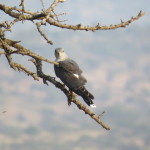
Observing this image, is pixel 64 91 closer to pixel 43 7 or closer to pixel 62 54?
pixel 43 7

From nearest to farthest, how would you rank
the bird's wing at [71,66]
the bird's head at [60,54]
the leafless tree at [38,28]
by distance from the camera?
1. the leafless tree at [38,28]
2. the bird's wing at [71,66]
3. the bird's head at [60,54]

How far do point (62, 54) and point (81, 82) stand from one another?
2548mm

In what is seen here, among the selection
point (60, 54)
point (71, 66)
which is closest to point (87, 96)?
point (71, 66)

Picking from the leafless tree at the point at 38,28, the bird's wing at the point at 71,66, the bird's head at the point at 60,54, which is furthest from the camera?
the bird's head at the point at 60,54

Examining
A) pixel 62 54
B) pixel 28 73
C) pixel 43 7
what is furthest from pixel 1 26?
pixel 62 54

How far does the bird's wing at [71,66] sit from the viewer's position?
11734 mm

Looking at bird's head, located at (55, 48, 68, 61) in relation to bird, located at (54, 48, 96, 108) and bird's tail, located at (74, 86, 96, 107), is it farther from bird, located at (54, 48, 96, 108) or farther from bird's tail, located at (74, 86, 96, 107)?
bird's tail, located at (74, 86, 96, 107)

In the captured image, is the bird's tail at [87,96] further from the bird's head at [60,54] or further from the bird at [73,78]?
the bird's head at [60,54]

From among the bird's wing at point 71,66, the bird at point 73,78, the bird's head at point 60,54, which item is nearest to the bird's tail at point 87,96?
the bird at point 73,78

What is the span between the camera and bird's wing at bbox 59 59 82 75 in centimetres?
1173

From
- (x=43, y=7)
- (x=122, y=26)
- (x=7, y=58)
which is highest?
(x=122, y=26)

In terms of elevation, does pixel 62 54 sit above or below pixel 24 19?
above

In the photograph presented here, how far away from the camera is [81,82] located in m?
11.1

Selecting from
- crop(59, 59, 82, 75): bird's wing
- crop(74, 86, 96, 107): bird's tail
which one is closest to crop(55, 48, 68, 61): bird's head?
crop(59, 59, 82, 75): bird's wing
